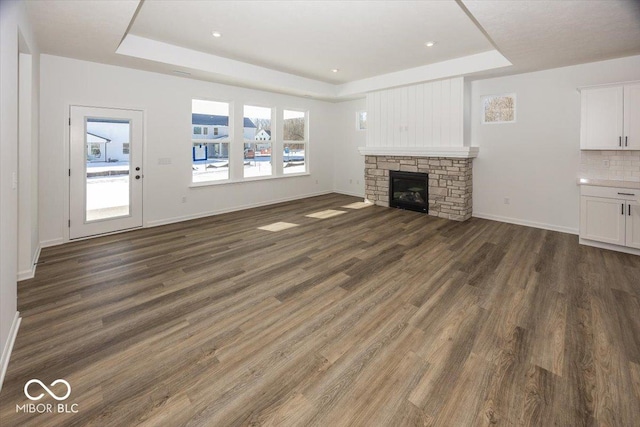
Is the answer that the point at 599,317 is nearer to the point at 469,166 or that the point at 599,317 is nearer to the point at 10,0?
the point at 469,166

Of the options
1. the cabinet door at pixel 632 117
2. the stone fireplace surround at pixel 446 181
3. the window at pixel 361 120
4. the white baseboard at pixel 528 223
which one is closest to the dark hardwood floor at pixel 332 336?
the white baseboard at pixel 528 223

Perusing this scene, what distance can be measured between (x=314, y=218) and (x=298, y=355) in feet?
13.9

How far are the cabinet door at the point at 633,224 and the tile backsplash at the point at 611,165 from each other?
0.82 meters

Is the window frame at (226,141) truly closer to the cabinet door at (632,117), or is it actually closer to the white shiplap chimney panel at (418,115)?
the white shiplap chimney panel at (418,115)

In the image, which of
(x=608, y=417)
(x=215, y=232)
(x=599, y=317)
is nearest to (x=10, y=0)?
(x=215, y=232)

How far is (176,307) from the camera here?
2.84 meters

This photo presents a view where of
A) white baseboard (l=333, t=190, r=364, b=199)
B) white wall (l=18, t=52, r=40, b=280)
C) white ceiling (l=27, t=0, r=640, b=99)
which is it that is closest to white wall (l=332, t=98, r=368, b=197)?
white baseboard (l=333, t=190, r=364, b=199)

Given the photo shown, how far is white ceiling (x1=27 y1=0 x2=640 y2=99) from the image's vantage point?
321cm

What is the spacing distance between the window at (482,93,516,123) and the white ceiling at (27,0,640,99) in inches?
21.0

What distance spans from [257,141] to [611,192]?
6.42m

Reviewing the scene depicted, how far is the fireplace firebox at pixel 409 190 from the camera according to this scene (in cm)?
673

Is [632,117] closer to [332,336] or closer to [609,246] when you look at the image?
[609,246]

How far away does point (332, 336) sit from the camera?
2400 millimetres

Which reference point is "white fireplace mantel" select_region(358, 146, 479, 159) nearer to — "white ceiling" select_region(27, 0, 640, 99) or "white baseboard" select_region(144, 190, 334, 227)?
"white ceiling" select_region(27, 0, 640, 99)
